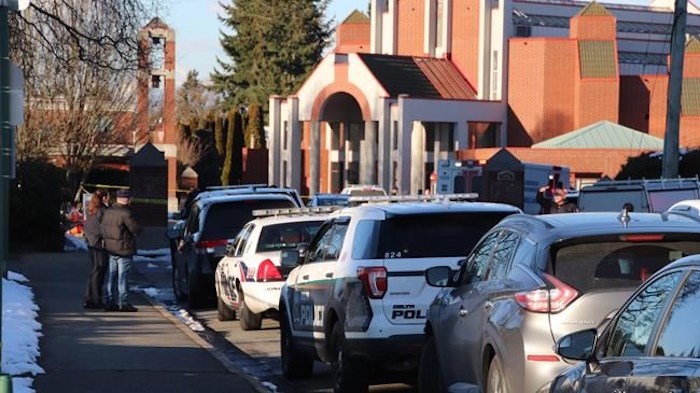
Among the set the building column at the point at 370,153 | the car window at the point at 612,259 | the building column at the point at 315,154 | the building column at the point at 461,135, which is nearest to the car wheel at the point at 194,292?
the car window at the point at 612,259

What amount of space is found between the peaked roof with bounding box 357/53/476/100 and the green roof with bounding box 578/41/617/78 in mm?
6520

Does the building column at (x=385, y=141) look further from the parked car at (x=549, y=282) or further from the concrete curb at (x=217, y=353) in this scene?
the parked car at (x=549, y=282)

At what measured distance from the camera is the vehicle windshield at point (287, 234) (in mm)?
17750

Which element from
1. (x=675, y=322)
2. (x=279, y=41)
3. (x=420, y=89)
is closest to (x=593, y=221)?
(x=675, y=322)

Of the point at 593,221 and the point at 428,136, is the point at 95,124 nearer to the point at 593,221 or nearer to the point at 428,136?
the point at 428,136

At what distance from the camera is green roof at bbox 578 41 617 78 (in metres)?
70.1

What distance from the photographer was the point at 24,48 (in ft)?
72.6

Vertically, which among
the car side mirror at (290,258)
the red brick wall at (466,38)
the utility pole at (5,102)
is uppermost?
the red brick wall at (466,38)

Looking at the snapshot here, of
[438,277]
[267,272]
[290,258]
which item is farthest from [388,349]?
[267,272]

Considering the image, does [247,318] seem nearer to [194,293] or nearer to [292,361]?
[194,293]

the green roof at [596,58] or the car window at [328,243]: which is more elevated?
the green roof at [596,58]

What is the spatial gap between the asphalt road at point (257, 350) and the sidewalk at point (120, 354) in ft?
1.58

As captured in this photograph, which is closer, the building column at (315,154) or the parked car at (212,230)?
the parked car at (212,230)

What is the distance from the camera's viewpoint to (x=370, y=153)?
70312mm
